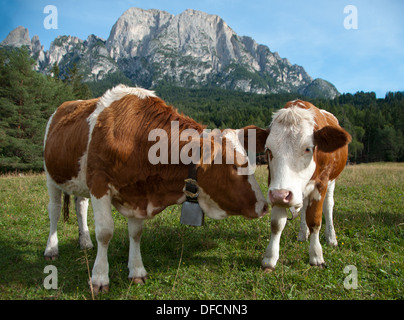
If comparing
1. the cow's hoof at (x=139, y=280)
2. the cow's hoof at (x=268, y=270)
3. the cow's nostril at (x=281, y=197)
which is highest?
the cow's nostril at (x=281, y=197)

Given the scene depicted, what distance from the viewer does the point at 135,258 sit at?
4016 mm

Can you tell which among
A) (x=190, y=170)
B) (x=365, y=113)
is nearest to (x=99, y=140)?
(x=190, y=170)

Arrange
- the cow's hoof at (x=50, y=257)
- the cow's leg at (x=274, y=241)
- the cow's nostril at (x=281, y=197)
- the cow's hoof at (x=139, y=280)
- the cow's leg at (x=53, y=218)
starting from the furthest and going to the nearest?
the cow's leg at (x=53, y=218)
the cow's hoof at (x=50, y=257)
the cow's leg at (x=274, y=241)
the cow's hoof at (x=139, y=280)
the cow's nostril at (x=281, y=197)

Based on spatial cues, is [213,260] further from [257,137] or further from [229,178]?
[257,137]

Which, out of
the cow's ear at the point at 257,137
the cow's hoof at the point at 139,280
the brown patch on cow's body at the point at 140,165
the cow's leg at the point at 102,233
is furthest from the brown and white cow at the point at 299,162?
the cow's leg at the point at 102,233

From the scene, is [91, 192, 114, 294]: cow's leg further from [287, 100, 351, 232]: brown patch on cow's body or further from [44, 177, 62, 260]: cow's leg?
[287, 100, 351, 232]: brown patch on cow's body

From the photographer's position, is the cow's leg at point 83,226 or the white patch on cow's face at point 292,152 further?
the cow's leg at point 83,226

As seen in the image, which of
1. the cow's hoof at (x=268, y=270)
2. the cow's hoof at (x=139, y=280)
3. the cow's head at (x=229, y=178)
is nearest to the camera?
the cow's head at (x=229, y=178)

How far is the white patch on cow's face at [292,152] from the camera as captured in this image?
131 inches

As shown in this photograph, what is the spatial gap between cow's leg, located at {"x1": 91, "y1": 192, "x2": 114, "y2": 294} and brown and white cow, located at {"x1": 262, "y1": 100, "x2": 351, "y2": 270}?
6.94 ft

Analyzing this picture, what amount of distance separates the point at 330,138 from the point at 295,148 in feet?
1.73

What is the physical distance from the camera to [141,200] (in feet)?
12.1

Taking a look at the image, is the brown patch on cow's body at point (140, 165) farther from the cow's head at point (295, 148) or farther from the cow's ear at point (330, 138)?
the cow's ear at point (330, 138)

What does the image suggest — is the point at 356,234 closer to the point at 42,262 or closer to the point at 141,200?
the point at 141,200
